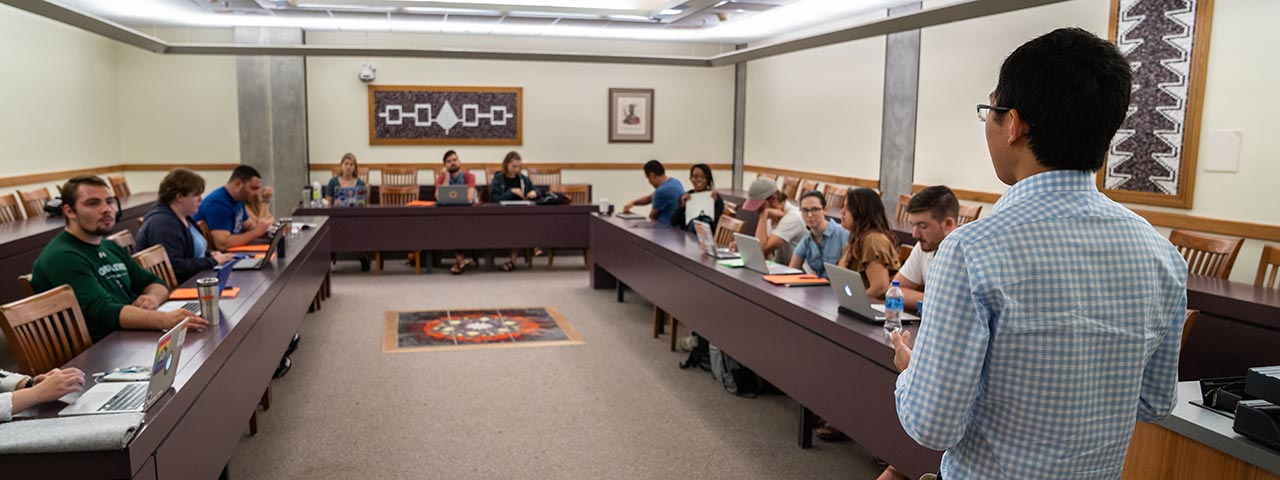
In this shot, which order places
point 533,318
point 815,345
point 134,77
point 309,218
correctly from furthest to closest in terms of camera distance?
point 134,77 < point 309,218 < point 533,318 < point 815,345

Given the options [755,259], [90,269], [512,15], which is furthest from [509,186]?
[90,269]

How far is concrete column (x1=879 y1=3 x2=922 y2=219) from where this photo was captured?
816 cm

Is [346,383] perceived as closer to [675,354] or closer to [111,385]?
[675,354]

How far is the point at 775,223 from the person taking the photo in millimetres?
5723

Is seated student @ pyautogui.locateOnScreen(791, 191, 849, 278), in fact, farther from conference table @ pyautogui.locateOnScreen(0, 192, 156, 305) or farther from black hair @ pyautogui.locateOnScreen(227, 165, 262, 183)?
conference table @ pyautogui.locateOnScreen(0, 192, 156, 305)

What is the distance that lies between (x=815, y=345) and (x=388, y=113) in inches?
332

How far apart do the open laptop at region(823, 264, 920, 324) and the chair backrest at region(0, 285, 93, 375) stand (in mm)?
2697

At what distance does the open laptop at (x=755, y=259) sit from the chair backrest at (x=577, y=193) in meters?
4.84

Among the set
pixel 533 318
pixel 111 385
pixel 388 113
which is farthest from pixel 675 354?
pixel 388 113

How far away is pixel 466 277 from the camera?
27.8 feet

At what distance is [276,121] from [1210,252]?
947 centimetres

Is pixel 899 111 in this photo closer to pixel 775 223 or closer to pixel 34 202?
pixel 775 223

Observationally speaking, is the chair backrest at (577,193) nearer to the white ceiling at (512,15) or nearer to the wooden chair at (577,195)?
the wooden chair at (577,195)

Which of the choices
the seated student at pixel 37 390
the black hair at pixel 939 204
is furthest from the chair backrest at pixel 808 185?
the seated student at pixel 37 390
